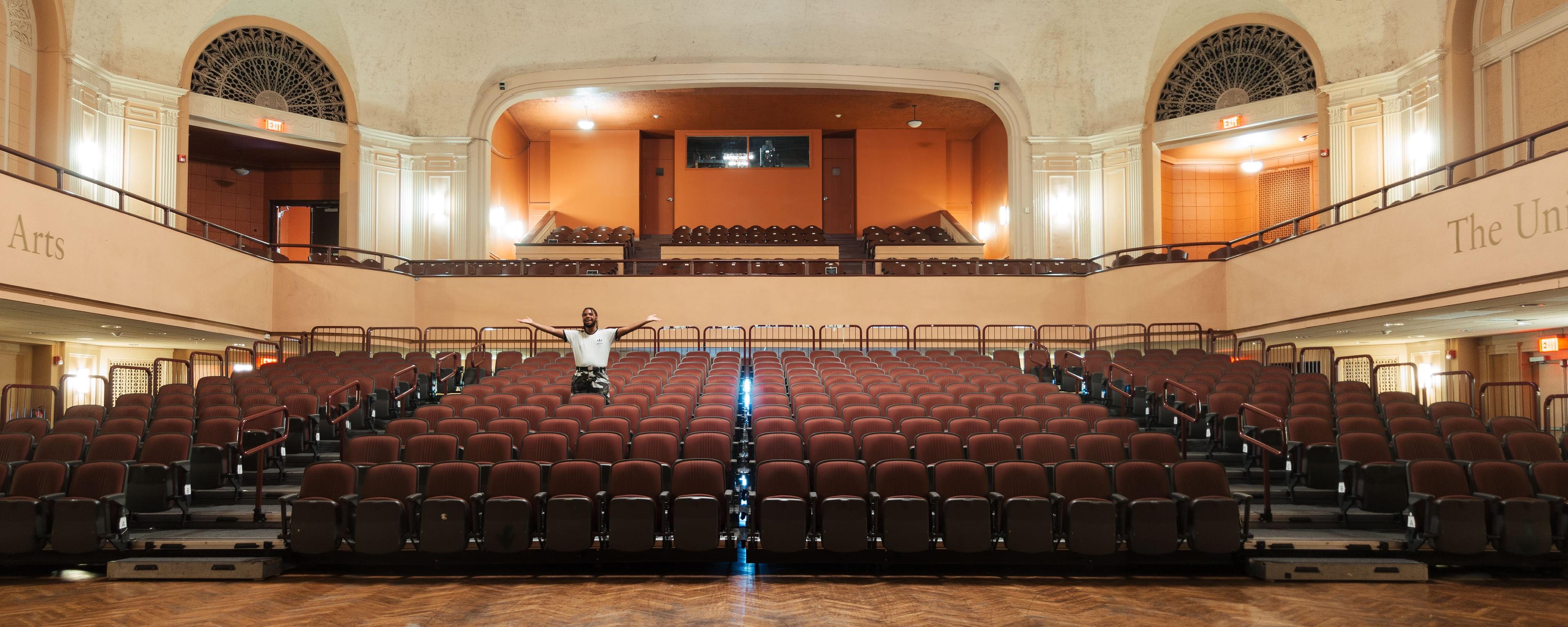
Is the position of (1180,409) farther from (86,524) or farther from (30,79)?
(30,79)

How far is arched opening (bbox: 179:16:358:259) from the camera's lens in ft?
58.3

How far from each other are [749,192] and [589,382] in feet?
56.9

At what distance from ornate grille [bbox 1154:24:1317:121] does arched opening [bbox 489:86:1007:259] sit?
21.5 ft

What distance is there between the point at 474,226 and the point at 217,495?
12441 mm

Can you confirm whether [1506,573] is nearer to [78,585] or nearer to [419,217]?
[78,585]

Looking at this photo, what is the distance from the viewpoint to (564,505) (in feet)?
24.3

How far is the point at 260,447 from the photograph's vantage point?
8398 millimetres

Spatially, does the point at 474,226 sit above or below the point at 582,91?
below

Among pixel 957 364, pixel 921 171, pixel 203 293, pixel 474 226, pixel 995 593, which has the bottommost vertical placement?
pixel 995 593

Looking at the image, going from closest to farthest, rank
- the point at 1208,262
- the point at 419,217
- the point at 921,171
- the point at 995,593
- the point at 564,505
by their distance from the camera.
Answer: the point at 995,593 → the point at 564,505 → the point at 1208,262 → the point at 419,217 → the point at 921,171

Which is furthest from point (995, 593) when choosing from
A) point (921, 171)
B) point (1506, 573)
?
point (921, 171)

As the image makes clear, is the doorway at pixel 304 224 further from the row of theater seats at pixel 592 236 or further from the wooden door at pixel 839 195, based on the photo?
the wooden door at pixel 839 195

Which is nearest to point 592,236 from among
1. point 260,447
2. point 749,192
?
point 749,192

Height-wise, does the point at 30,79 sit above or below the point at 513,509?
above
